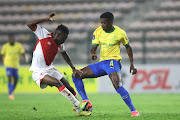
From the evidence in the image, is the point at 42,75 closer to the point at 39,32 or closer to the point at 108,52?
the point at 39,32

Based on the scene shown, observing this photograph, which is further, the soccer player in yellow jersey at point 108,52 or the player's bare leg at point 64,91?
the soccer player in yellow jersey at point 108,52

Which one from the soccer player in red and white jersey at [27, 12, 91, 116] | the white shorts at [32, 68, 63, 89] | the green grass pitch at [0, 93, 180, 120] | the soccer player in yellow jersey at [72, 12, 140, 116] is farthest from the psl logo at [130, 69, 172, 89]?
the soccer player in red and white jersey at [27, 12, 91, 116]

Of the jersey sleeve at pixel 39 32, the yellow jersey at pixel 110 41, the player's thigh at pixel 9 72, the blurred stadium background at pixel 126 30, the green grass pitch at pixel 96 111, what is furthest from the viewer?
the blurred stadium background at pixel 126 30

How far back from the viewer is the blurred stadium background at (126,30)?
576 inches

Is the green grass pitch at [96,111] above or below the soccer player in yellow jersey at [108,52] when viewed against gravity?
below

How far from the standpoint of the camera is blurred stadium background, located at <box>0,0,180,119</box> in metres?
14.6

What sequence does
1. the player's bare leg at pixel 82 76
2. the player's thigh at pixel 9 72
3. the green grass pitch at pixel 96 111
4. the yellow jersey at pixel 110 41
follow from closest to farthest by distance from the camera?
the green grass pitch at pixel 96 111, the yellow jersey at pixel 110 41, the player's bare leg at pixel 82 76, the player's thigh at pixel 9 72

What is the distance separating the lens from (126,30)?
1778 centimetres

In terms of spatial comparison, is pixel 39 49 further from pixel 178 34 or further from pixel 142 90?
pixel 178 34

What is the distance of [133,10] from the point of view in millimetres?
20406

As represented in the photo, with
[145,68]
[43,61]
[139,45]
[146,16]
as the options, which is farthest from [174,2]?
[43,61]

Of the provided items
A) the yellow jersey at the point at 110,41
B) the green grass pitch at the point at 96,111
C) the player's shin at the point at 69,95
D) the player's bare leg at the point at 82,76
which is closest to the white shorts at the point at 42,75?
the player's bare leg at the point at 82,76

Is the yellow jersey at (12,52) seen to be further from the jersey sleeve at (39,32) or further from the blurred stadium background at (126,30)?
the jersey sleeve at (39,32)

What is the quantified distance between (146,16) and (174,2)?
1.87 m
